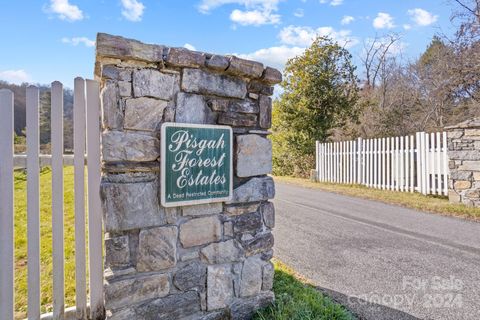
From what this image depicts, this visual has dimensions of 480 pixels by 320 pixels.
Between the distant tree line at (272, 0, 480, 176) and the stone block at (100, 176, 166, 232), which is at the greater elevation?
the distant tree line at (272, 0, 480, 176)

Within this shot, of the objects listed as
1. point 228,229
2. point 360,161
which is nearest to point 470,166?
point 360,161

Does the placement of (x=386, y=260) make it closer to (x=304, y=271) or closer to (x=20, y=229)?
(x=304, y=271)

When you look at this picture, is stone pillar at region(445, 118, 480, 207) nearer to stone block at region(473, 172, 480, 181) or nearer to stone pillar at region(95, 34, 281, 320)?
stone block at region(473, 172, 480, 181)

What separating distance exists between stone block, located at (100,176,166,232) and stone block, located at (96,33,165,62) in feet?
2.45

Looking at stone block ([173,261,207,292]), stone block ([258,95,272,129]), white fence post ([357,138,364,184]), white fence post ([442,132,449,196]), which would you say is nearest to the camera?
stone block ([173,261,207,292])

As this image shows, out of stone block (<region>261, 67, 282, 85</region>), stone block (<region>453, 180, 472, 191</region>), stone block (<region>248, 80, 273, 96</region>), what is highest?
stone block (<region>261, 67, 282, 85</region>)

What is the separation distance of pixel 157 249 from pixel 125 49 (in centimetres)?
122

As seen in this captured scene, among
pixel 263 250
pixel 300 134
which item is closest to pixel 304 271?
pixel 263 250

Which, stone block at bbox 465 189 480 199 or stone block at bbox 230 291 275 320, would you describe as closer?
stone block at bbox 230 291 275 320

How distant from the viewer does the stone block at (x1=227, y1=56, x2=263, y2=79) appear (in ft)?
6.66

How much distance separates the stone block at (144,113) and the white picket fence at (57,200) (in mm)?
242

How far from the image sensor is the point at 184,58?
1.87 meters

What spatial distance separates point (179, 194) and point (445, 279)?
2.57 metres

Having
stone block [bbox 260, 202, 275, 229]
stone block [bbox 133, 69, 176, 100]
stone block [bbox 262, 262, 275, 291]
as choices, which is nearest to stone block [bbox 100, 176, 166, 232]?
stone block [bbox 133, 69, 176, 100]
